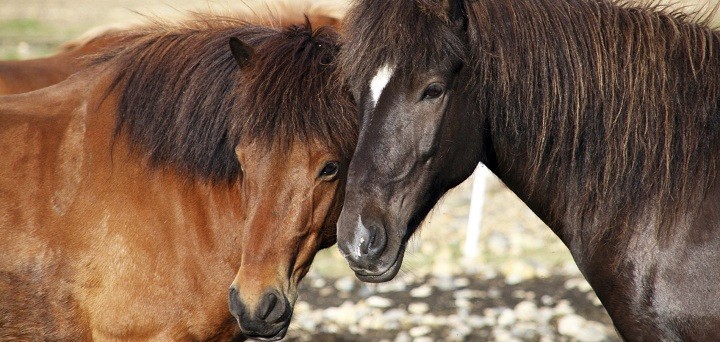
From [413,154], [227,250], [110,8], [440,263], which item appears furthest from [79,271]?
[110,8]

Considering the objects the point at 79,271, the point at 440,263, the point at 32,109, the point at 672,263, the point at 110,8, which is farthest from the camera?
the point at 110,8

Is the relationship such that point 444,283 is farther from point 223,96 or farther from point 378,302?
point 223,96

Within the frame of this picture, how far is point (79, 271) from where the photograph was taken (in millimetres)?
3793

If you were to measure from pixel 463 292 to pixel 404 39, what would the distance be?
12.5 feet

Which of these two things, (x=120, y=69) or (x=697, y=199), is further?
(x=120, y=69)

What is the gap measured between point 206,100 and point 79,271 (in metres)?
0.99

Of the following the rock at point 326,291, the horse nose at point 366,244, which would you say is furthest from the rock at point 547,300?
the horse nose at point 366,244

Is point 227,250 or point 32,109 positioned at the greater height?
point 32,109

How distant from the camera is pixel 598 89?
3.22 meters

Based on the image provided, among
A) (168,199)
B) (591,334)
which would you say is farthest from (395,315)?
(168,199)

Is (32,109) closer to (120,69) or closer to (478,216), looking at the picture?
(120,69)

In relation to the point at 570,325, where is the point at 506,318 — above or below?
below

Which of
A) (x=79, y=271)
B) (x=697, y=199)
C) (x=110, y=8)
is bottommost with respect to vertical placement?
(x=110, y=8)

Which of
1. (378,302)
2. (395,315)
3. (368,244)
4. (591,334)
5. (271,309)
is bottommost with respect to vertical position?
(378,302)
